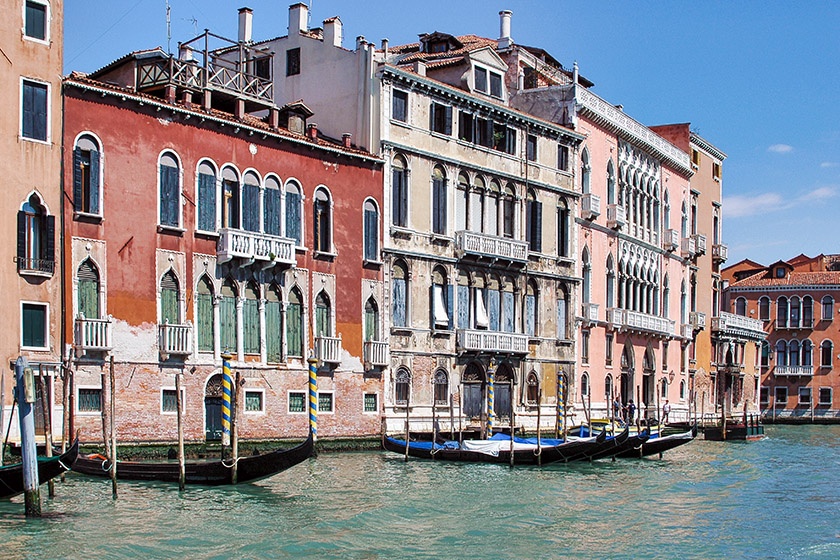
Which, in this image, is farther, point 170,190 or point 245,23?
point 245,23

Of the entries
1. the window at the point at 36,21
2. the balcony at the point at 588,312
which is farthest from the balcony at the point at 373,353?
the window at the point at 36,21

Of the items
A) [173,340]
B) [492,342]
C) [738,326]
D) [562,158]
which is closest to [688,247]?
[738,326]

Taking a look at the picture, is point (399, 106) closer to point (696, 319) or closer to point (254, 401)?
point (254, 401)

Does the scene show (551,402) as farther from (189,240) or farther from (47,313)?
(47,313)

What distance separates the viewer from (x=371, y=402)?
75.0 feet

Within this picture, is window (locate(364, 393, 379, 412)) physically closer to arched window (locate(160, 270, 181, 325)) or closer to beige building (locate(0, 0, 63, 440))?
arched window (locate(160, 270, 181, 325))

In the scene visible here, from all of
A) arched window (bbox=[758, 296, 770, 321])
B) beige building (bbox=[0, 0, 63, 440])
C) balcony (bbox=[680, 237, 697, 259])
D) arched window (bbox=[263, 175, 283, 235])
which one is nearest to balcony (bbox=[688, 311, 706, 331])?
balcony (bbox=[680, 237, 697, 259])

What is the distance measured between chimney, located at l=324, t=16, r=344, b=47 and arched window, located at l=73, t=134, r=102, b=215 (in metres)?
7.31

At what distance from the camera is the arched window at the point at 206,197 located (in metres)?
19.7

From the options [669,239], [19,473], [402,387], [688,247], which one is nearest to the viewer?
[19,473]

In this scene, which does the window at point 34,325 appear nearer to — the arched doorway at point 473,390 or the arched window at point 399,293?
the arched window at point 399,293

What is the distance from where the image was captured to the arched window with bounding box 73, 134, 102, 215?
703 inches

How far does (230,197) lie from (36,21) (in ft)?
14.7

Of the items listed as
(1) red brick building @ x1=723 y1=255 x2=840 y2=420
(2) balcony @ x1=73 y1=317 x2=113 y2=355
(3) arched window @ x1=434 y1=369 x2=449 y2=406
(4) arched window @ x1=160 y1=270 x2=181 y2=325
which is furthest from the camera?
(1) red brick building @ x1=723 y1=255 x2=840 y2=420
